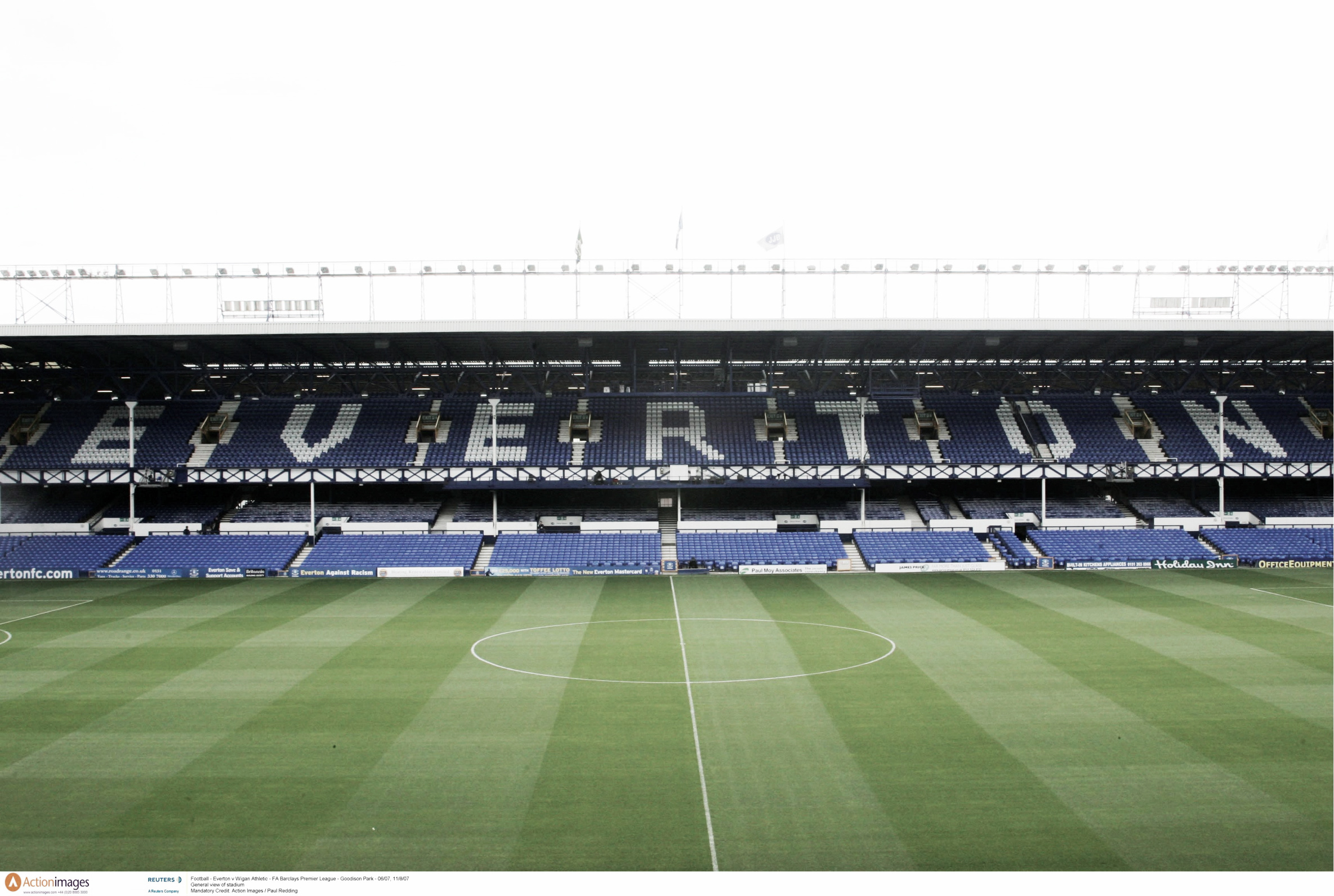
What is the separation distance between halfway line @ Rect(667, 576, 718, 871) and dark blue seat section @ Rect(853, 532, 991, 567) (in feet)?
50.5

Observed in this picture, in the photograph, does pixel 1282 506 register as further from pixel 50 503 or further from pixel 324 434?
pixel 50 503

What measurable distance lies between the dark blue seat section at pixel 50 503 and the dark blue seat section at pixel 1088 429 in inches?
2206

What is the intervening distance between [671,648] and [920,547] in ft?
69.3

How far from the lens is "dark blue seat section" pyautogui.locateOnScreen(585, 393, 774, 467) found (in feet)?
141

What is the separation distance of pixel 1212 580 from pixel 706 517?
78.7 feet

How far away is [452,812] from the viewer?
1148 cm

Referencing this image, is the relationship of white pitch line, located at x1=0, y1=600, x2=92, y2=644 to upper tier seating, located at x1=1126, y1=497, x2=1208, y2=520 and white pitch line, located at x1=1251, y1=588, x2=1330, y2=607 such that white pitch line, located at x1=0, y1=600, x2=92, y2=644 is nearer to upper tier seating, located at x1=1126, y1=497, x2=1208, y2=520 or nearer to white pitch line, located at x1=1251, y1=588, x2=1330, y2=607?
white pitch line, located at x1=1251, y1=588, x2=1330, y2=607

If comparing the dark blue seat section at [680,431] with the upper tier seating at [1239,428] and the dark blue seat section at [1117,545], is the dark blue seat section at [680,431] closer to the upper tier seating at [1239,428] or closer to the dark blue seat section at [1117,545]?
the dark blue seat section at [1117,545]

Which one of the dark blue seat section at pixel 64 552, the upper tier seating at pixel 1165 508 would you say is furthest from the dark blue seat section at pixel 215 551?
the upper tier seating at pixel 1165 508

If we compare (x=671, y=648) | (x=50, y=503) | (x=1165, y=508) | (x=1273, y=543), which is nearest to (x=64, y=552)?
(x=50, y=503)

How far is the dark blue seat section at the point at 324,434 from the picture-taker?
42469 mm

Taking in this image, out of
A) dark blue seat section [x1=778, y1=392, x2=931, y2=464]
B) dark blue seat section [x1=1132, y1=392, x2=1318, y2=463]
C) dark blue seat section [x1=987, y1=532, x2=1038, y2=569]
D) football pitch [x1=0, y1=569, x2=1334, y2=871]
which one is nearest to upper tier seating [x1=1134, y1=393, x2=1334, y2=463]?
dark blue seat section [x1=1132, y1=392, x2=1318, y2=463]

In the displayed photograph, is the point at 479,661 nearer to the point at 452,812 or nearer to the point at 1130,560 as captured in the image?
the point at 452,812

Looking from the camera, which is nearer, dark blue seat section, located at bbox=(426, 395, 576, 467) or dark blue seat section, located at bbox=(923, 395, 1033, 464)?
dark blue seat section, located at bbox=(426, 395, 576, 467)
